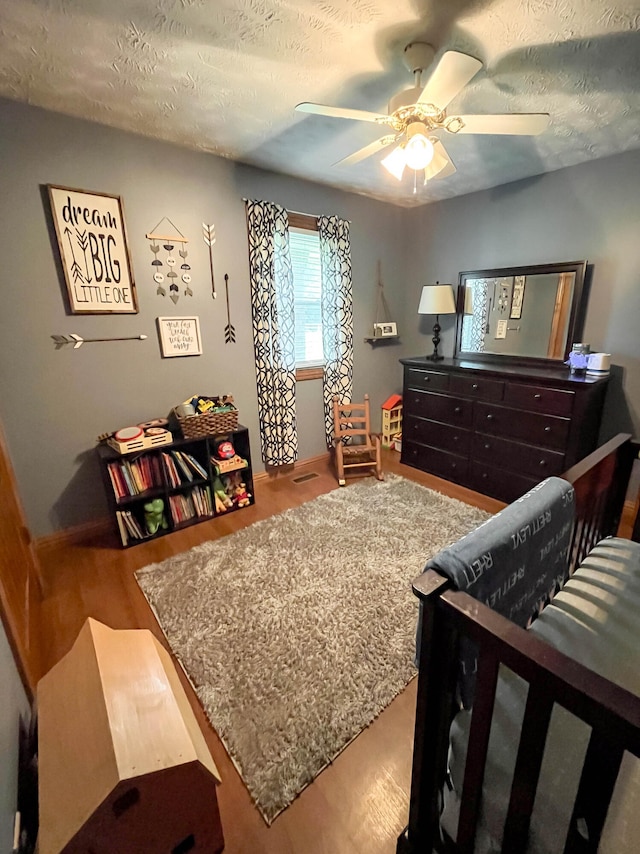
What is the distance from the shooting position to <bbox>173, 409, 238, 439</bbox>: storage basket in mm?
2502

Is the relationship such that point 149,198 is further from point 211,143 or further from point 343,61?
point 343,61

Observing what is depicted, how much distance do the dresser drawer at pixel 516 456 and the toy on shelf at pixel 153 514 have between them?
2381 millimetres

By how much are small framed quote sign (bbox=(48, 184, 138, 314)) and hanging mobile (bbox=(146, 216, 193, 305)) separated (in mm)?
167

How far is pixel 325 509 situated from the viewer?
2738 mm

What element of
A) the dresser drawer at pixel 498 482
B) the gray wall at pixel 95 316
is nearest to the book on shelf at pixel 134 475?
the gray wall at pixel 95 316

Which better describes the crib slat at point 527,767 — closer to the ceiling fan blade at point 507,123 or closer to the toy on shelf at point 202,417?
the ceiling fan blade at point 507,123

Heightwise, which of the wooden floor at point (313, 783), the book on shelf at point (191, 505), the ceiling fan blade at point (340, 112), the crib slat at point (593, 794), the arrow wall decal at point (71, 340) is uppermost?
the ceiling fan blade at point (340, 112)

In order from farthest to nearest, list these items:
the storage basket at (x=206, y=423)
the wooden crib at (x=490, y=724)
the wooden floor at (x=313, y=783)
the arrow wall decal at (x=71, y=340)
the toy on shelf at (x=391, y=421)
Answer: the toy on shelf at (x=391, y=421)
the storage basket at (x=206, y=423)
the arrow wall decal at (x=71, y=340)
the wooden floor at (x=313, y=783)
the wooden crib at (x=490, y=724)

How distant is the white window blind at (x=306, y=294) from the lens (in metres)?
3.12

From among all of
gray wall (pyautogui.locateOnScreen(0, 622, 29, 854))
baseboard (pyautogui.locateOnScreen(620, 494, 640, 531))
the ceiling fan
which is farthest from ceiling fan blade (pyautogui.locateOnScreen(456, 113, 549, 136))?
gray wall (pyautogui.locateOnScreen(0, 622, 29, 854))

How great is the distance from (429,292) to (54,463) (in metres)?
3.18

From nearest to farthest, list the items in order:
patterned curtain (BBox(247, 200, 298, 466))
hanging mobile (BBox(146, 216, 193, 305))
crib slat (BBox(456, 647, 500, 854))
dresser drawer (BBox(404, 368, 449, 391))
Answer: crib slat (BBox(456, 647, 500, 854)), hanging mobile (BBox(146, 216, 193, 305)), patterned curtain (BBox(247, 200, 298, 466)), dresser drawer (BBox(404, 368, 449, 391))

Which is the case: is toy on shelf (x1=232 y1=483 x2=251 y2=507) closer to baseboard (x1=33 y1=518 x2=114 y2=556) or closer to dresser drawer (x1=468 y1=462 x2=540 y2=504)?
baseboard (x1=33 y1=518 x2=114 y2=556)

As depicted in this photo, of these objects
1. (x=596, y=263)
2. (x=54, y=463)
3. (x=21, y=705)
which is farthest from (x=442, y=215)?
(x=21, y=705)
